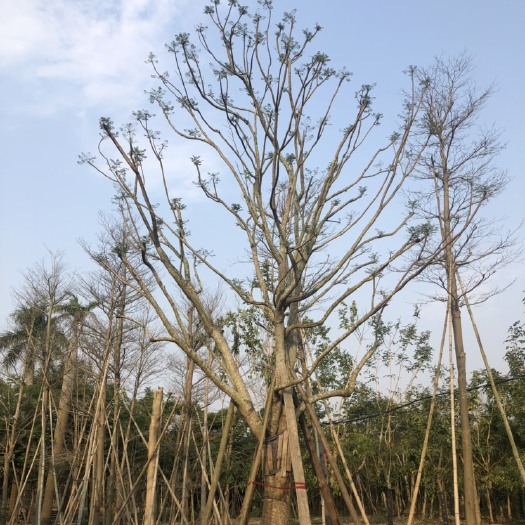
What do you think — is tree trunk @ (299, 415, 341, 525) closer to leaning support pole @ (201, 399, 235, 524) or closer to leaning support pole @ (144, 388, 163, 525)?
leaning support pole @ (201, 399, 235, 524)

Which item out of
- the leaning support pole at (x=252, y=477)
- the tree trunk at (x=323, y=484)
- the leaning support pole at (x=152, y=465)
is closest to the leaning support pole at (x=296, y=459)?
the leaning support pole at (x=252, y=477)

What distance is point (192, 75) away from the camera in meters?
4.96

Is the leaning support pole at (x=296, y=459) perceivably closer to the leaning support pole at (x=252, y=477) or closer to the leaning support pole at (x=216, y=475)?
the leaning support pole at (x=252, y=477)

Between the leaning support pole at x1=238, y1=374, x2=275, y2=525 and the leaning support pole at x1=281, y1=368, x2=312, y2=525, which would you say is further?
the leaning support pole at x1=238, y1=374, x2=275, y2=525

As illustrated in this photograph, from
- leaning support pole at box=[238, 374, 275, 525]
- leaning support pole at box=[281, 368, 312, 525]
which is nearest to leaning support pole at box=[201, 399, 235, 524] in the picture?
leaning support pole at box=[238, 374, 275, 525]

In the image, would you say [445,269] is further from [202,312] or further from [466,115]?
[202,312]

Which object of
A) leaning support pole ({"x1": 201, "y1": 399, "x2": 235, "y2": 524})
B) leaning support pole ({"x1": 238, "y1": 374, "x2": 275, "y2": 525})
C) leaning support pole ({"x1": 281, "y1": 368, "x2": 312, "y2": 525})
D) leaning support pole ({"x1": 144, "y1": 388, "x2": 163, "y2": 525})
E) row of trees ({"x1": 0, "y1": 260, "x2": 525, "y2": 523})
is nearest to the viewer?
leaning support pole ({"x1": 281, "y1": 368, "x2": 312, "y2": 525})

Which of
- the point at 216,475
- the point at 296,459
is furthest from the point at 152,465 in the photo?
the point at 296,459

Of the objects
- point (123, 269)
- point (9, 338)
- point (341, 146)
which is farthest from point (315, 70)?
point (9, 338)

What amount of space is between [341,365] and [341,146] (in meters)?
4.96

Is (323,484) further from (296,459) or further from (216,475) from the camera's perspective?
(216,475)

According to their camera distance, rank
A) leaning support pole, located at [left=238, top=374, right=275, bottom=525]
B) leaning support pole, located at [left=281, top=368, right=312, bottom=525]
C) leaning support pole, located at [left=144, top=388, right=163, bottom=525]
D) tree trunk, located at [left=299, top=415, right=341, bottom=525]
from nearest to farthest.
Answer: leaning support pole, located at [left=281, top=368, right=312, bottom=525] → leaning support pole, located at [left=238, top=374, right=275, bottom=525] → tree trunk, located at [left=299, top=415, right=341, bottom=525] → leaning support pole, located at [left=144, top=388, right=163, bottom=525]

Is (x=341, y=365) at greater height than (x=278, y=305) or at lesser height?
greater

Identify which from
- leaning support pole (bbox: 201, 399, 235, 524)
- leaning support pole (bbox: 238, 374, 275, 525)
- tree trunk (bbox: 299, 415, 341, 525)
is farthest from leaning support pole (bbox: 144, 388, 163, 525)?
tree trunk (bbox: 299, 415, 341, 525)
